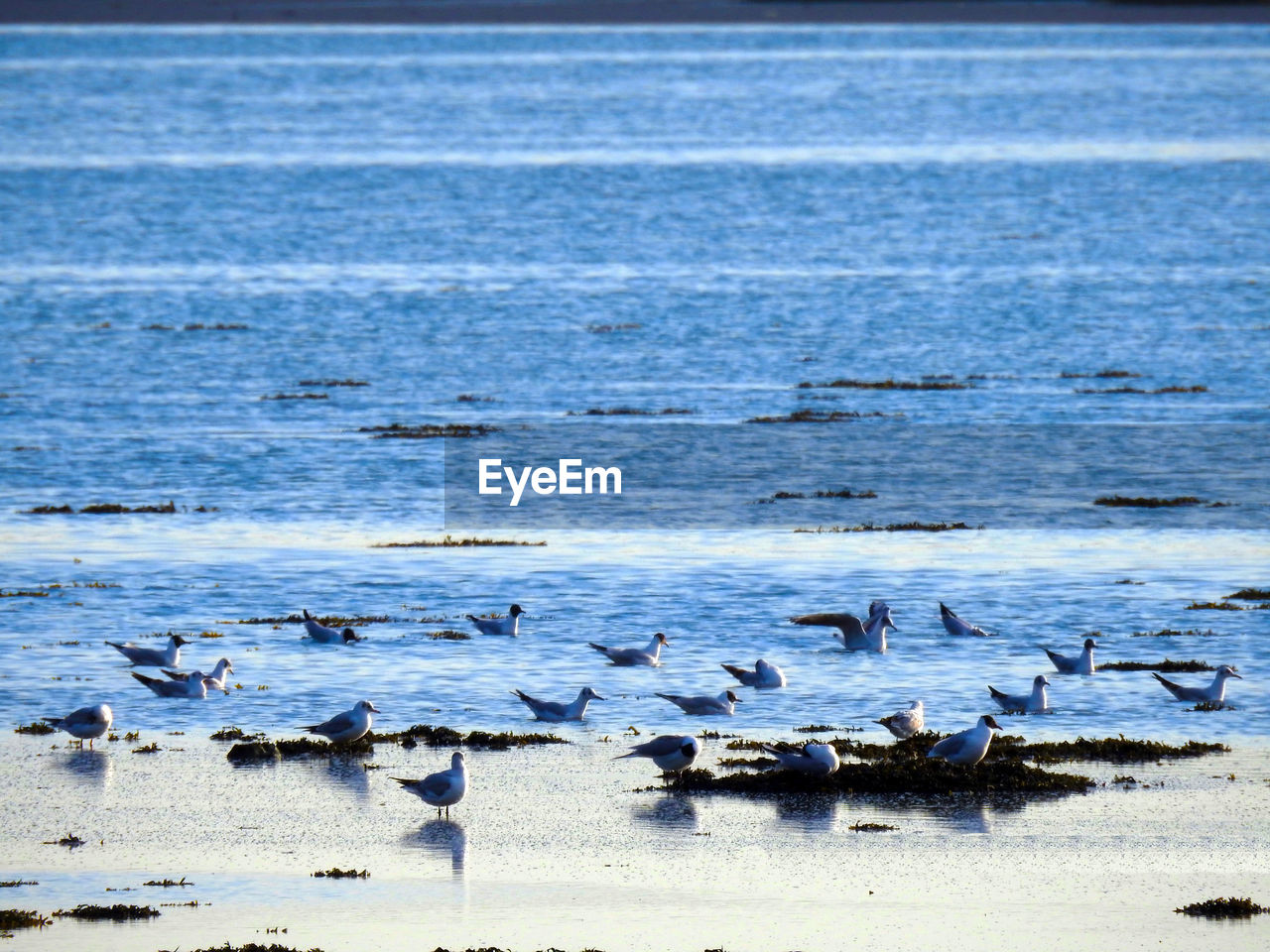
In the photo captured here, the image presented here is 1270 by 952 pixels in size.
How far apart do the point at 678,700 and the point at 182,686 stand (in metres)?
Result: 5.17

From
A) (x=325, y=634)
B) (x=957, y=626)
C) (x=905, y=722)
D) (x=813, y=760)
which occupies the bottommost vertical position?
(x=813, y=760)

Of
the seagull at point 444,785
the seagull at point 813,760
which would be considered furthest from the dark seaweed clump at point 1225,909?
the seagull at point 444,785

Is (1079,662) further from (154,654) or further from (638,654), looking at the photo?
(154,654)

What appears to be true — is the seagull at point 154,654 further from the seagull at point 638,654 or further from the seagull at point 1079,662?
the seagull at point 1079,662

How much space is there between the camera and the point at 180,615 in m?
28.0

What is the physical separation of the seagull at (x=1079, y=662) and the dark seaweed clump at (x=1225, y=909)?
8209mm

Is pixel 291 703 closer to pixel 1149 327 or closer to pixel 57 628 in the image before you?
pixel 57 628

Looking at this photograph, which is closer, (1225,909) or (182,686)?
(1225,909)

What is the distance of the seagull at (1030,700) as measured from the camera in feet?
74.4

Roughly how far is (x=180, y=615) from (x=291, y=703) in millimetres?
5139

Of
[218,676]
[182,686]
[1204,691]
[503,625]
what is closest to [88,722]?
[182,686]

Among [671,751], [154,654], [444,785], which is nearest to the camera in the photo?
[444,785]

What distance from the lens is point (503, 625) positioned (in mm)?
26828


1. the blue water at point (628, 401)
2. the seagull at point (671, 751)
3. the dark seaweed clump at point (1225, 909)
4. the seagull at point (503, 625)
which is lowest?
the dark seaweed clump at point (1225, 909)
